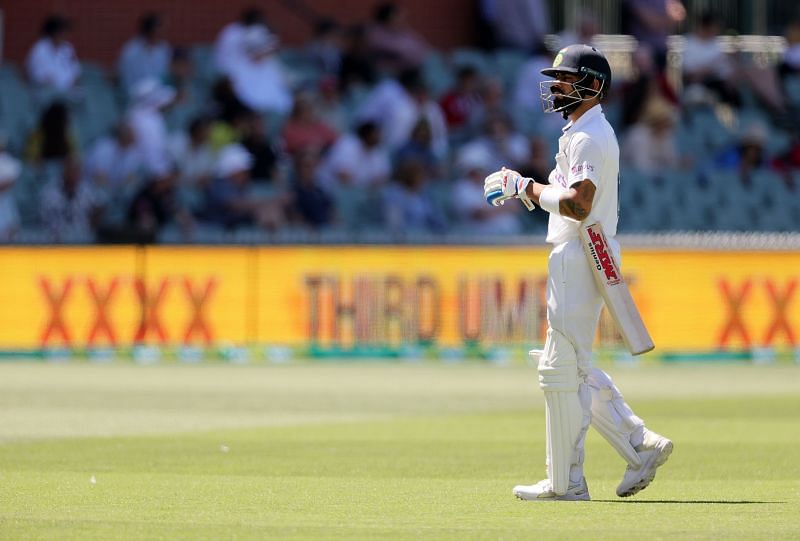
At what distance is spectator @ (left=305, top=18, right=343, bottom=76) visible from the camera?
73.9 ft

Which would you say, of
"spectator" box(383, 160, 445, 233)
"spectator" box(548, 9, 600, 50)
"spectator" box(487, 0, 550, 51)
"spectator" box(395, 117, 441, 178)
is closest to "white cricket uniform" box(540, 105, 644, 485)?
"spectator" box(383, 160, 445, 233)

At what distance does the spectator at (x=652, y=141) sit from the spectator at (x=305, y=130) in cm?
395

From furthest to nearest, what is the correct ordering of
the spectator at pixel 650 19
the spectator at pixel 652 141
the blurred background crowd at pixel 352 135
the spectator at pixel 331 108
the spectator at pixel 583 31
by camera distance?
1. the spectator at pixel 650 19
2. the spectator at pixel 583 31
3. the spectator at pixel 652 141
4. the spectator at pixel 331 108
5. the blurred background crowd at pixel 352 135

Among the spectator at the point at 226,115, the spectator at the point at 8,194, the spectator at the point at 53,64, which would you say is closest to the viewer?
the spectator at the point at 8,194

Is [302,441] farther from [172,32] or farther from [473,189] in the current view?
[172,32]

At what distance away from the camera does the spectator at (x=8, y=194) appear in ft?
64.1

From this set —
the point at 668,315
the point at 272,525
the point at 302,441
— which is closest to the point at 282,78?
the point at 668,315

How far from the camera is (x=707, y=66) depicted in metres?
24.3

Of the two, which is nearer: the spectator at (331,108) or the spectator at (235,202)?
the spectator at (235,202)

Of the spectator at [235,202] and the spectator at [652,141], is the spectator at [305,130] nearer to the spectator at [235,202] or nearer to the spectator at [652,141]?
the spectator at [235,202]

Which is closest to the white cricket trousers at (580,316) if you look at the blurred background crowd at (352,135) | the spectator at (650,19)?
the blurred background crowd at (352,135)

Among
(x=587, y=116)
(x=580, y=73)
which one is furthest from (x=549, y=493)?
(x=580, y=73)

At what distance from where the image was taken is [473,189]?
816 inches

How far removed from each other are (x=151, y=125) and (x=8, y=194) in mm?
1835
